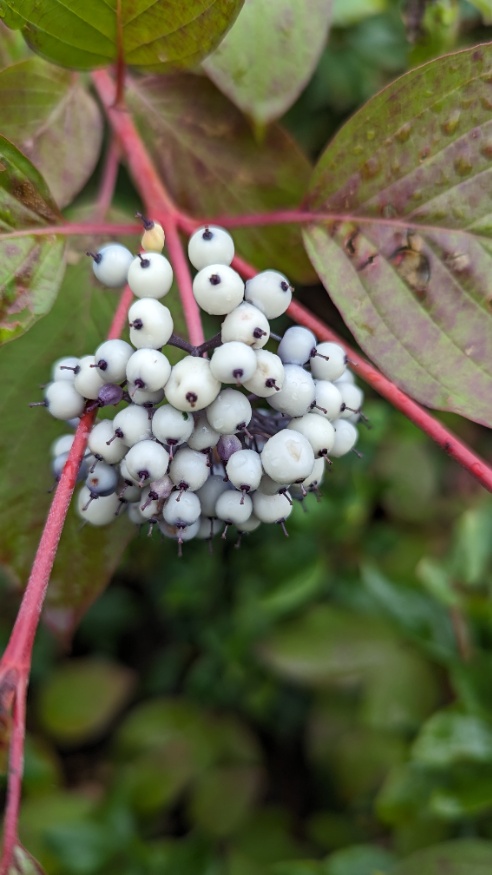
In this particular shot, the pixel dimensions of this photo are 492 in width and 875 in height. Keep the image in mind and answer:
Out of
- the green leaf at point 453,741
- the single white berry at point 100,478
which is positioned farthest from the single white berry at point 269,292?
the green leaf at point 453,741

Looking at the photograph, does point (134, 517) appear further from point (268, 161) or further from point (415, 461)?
point (415, 461)

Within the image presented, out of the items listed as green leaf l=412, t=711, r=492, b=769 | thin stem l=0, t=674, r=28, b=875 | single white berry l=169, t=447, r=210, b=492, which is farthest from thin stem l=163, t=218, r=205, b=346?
green leaf l=412, t=711, r=492, b=769

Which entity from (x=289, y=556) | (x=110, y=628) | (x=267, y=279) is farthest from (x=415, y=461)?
(x=267, y=279)

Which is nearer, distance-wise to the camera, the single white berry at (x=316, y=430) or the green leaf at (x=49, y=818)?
the single white berry at (x=316, y=430)

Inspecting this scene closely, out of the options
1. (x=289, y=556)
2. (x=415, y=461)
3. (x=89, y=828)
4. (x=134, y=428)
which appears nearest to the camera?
(x=134, y=428)

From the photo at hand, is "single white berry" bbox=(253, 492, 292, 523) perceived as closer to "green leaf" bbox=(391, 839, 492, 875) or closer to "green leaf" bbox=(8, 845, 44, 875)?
"green leaf" bbox=(8, 845, 44, 875)

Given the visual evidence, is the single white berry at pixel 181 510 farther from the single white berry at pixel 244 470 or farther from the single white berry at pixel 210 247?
the single white berry at pixel 210 247
